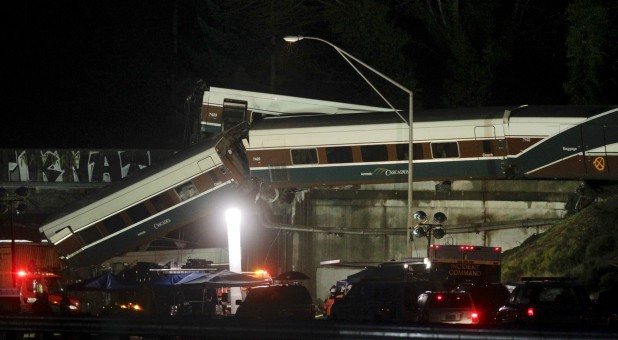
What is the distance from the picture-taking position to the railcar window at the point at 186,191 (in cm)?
4644

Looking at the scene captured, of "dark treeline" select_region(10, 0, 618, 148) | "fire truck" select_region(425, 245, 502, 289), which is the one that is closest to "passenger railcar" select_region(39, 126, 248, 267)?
"fire truck" select_region(425, 245, 502, 289)

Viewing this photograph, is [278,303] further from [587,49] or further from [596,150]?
[587,49]

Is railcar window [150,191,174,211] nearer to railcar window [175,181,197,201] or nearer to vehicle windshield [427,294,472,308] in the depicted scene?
railcar window [175,181,197,201]

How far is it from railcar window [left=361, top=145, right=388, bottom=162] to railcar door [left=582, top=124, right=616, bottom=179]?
300 inches

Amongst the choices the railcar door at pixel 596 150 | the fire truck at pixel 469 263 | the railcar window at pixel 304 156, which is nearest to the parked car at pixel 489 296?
the fire truck at pixel 469 263

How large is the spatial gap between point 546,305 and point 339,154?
21.2m

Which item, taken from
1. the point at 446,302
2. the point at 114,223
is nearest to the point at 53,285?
the point at 114,223

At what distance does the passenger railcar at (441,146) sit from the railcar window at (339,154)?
0.04 m

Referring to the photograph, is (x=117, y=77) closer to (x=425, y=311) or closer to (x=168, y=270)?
(x=168, y=270)

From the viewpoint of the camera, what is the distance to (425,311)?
26.6m

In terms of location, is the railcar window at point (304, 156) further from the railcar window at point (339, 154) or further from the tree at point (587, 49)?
the tree at point (587, 49)

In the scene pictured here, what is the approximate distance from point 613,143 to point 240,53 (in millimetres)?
33641

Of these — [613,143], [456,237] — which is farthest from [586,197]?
[456,237]

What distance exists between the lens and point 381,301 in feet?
92.3
